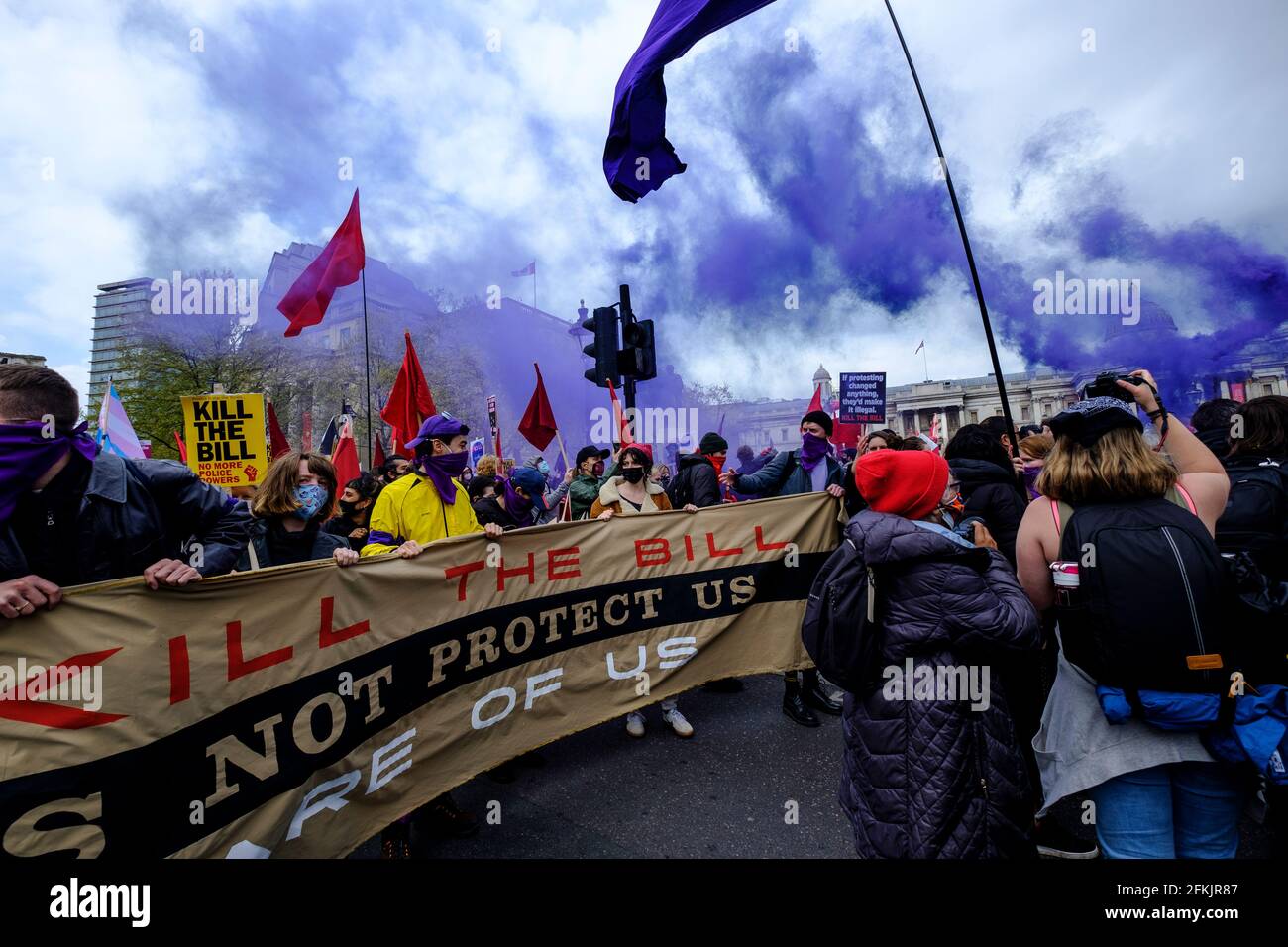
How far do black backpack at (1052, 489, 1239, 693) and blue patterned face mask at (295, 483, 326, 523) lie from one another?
11.2ft

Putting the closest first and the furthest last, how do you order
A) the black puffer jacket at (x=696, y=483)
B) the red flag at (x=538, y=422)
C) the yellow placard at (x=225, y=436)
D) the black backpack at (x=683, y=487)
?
the black puffer jacket at (x=696, y=483) → the black backpack at (x=683, y=487) → the yellow placard at (x=225, y=436) → the red flag at (x=538, y=422)

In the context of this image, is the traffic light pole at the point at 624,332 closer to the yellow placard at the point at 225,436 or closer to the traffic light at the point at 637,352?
the traffic light at the point at 637,352

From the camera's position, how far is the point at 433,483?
12.2 feet

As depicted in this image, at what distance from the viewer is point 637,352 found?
7.02 metres

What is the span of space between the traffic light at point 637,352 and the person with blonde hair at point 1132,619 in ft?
17.1

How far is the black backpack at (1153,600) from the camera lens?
1.72 meters

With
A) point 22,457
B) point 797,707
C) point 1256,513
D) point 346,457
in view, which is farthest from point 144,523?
point 346,457

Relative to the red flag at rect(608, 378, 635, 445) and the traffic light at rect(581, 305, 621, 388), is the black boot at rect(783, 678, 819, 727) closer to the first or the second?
the red flag at rect(608, 378, 635, 445)

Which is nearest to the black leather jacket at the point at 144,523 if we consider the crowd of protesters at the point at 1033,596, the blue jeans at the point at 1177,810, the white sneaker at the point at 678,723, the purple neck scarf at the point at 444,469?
the crowd of protesters at the point at 1033,596

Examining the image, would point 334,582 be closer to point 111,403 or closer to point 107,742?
point 107,742

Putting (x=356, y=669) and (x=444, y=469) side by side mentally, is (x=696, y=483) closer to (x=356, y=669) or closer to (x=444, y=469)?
(x=444, y=469)
